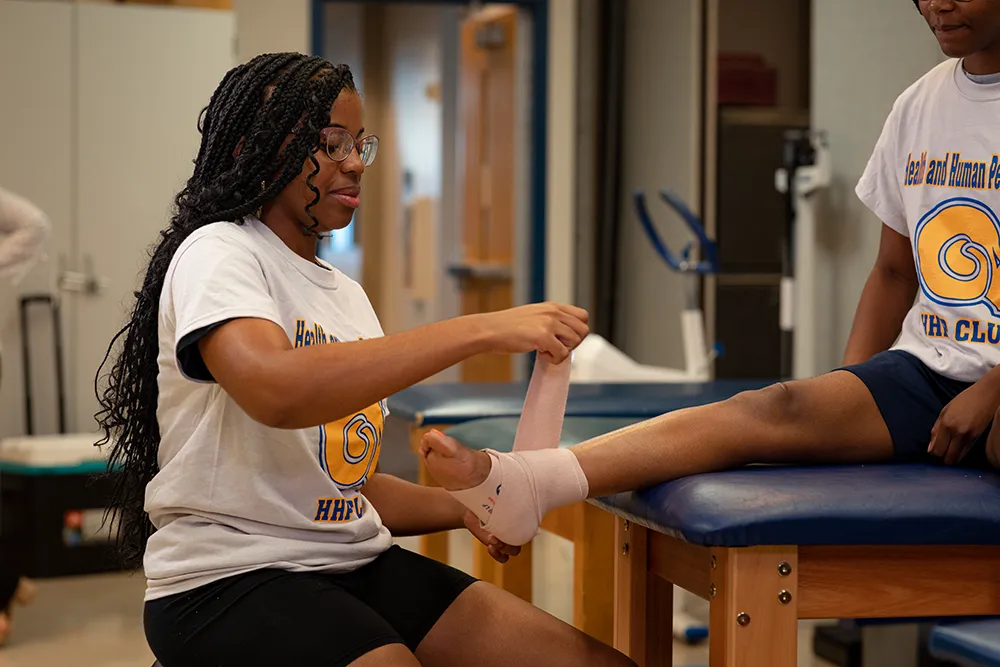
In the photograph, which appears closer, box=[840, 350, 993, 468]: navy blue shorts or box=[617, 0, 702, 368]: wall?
box=[840, 350, 993, 468]: navy blue shorts

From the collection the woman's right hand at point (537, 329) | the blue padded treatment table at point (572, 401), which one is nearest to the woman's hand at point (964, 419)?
the woman's right hand at point (537, 329)

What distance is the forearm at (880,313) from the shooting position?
195 cm

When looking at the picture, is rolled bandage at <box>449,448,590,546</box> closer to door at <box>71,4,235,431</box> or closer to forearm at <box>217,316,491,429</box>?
forearm at <box>217,316,491,429</box>

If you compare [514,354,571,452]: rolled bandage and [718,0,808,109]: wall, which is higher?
[718,0,808,109]: wall

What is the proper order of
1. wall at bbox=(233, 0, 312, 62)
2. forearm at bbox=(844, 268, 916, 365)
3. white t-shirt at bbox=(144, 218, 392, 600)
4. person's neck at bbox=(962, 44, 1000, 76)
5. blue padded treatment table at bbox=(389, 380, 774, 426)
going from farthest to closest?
wall at bbox=(233, 0, 312, 62)
blue padded treatment table at bbox=(389, 380, 774, 426)
forearm at bbox=(844, 268, 916, 365)
person's neck at bbox=(962, 44, 1000, 76)
white t-shirt at bbox=(144, 218, 392, 600)

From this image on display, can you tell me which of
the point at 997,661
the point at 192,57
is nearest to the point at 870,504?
the point at 997,661

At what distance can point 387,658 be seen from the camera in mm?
1221

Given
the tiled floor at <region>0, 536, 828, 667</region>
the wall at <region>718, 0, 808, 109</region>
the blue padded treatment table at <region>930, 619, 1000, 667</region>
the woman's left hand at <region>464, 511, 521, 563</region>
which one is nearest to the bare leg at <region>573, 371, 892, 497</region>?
the woman's left hand at <region>464, 511, 521, 563</region>

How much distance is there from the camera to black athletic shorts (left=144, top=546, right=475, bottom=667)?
1226 millimetres

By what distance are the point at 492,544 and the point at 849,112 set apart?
2174mm

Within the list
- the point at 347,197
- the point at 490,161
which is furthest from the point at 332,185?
the point at 490,161

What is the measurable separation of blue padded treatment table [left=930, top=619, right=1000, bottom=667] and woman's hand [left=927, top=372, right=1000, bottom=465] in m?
0.37

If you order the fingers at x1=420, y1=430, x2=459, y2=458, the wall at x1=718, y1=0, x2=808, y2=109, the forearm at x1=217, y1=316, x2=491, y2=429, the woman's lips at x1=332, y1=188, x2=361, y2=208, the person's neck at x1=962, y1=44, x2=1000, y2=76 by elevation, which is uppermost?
the wall at x1=718, y1=0, x2=808, y2=109

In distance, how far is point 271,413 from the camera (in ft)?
3.82
